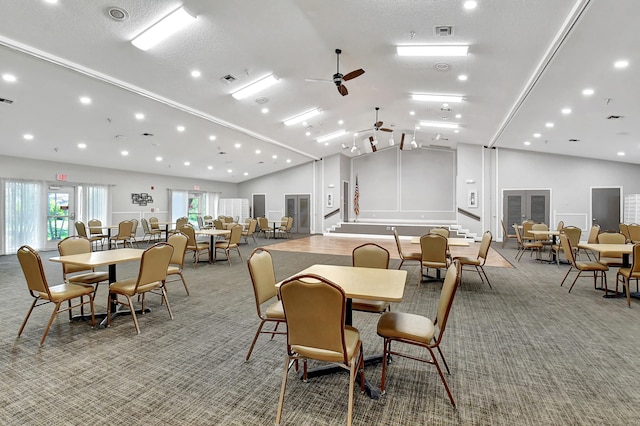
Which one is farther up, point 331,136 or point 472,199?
point 331,136

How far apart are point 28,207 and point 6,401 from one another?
1009 centimetres

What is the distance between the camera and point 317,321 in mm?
1830

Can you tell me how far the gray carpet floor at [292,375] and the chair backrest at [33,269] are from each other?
0.55m

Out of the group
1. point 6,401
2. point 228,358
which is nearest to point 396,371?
point 228,358

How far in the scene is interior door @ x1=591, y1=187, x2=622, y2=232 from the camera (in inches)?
410

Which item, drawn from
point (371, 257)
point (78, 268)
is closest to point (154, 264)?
point (78, 268)

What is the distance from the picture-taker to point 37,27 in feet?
12.5

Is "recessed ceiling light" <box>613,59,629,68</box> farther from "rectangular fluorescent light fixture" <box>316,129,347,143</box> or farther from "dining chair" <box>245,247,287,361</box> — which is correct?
"rectangular fluorescent light fixture" <box>316,129,347,143</box>

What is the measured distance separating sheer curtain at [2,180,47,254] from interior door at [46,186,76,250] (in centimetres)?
26

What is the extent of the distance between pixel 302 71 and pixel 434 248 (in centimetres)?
417

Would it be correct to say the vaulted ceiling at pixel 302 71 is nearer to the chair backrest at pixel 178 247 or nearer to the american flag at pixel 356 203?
the chair backrest at pixel 178 247

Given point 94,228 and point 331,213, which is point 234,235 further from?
point 331,213

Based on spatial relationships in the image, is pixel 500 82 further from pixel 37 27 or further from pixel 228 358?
pixel 37 27

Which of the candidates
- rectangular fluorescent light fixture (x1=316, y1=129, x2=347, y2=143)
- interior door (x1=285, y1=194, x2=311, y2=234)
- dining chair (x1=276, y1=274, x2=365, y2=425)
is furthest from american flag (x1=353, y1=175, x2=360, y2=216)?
dining chair (x1=276, y1=274, x2=365, y2=425)
